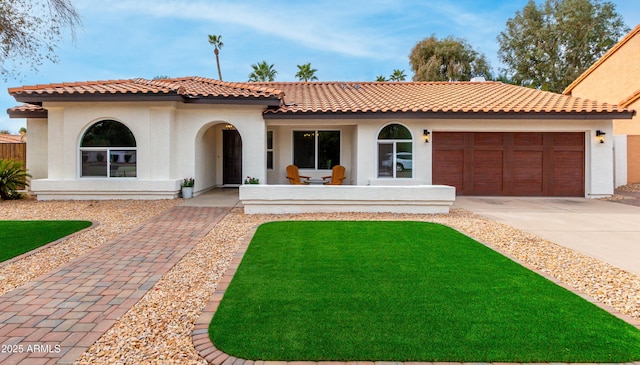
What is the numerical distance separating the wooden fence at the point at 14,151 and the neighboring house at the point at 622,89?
28.2 meters

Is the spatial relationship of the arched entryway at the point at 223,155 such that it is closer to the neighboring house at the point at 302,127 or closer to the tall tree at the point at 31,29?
the neighboring house at the point at 302,127

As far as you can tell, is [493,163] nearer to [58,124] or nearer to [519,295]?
[519,295]

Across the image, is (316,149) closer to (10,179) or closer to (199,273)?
(199,273)

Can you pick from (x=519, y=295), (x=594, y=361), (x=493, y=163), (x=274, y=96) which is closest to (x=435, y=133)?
(x=493, y=163)

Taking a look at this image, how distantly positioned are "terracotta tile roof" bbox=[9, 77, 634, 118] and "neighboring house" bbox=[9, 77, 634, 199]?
50mm

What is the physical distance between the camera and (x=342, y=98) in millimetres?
16891

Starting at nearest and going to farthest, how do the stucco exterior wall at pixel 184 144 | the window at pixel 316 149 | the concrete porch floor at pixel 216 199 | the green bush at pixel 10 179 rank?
the concrete porch floor at pixel 216 199 < the green bush at pixel 10 179 < the stucco exterior wall at pixel 184 144 < the window at pixel 316 149

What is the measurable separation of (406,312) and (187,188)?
36.5 ft

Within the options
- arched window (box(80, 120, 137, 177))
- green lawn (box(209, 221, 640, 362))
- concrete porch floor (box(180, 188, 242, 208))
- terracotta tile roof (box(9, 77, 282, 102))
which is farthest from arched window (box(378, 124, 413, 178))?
arched window (box(80, 120, 137, 177))

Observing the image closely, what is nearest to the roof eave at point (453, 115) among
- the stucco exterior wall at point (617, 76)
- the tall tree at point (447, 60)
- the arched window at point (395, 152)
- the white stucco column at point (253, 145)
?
the white stucco column at point (253, 145)

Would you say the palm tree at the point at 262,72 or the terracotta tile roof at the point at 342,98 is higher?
the palm tree at the point at 262,72

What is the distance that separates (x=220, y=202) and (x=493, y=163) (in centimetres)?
1115

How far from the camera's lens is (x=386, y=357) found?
3234mm

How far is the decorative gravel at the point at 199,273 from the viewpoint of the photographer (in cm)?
350
